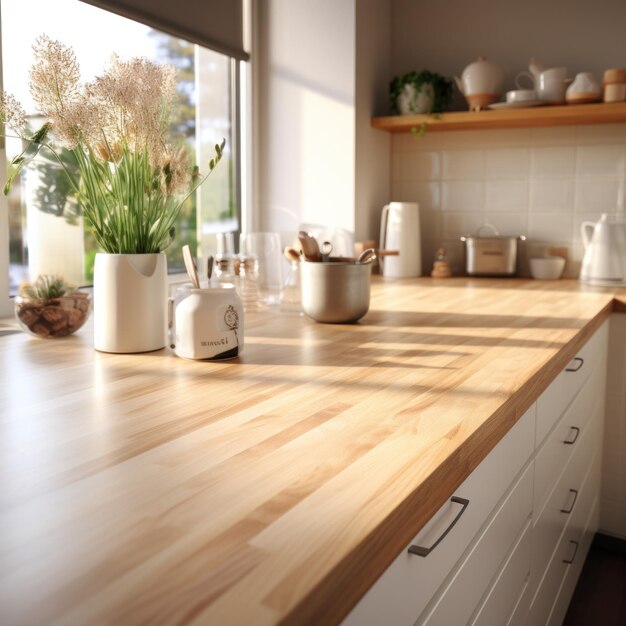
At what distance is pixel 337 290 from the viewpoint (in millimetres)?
1563

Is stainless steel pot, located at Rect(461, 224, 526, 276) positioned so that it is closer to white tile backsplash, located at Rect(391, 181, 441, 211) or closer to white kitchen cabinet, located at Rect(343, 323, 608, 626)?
white tile backsplash, located at Rect(391, 181, 441, 211)

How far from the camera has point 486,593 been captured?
101cm

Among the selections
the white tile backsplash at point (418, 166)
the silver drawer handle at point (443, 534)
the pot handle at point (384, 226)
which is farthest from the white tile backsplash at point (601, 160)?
the silver drawer handle at point (443, 534)

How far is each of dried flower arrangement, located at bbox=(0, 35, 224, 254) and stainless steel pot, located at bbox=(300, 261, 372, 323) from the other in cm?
36

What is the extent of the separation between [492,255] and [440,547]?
1963 millimetres

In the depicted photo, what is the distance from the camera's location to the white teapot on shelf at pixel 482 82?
249cm

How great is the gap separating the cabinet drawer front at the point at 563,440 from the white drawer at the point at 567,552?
18 centimetres

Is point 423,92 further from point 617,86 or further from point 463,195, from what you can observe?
point 617,86

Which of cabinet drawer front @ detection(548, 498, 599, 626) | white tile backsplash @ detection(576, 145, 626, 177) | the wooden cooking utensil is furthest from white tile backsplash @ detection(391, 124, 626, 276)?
the wooden cooking utensil

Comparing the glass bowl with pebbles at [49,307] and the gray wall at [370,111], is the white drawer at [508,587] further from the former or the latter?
the gray wall at [370,111]

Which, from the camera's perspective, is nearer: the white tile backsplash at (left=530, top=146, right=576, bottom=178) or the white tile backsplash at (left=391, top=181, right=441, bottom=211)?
the white tile backsplash at (left=530, top=146, right=576, bottom=178)

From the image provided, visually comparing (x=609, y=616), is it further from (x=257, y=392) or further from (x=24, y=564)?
(x=24, y=564)

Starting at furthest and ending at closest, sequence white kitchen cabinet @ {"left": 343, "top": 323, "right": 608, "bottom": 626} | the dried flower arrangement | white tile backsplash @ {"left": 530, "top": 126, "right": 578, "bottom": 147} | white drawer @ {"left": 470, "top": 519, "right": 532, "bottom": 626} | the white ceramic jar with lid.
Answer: white tile backsplash @ {"left": 530, "top": 126, "right": 578, "bottom": 147}, the white ceramic jar with lid, the dried flower arrangement, white drawer @ {"left": 470, "top": 519, "right": 532, "bottom": 626}, white kitchen cabinet @ {"left": 343, "top": 323, "right": 608, "bottom": 626}

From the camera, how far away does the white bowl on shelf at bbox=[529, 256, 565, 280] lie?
259cm
